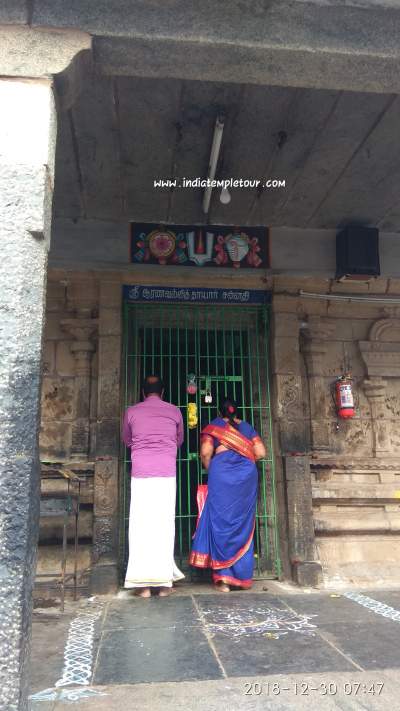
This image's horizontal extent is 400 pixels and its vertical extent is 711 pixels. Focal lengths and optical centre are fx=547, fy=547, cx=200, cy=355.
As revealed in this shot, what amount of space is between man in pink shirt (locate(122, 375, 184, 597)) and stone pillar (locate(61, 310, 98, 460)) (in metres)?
0.54

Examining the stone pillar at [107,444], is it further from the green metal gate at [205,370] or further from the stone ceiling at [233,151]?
the stone ceiling at [233,151]

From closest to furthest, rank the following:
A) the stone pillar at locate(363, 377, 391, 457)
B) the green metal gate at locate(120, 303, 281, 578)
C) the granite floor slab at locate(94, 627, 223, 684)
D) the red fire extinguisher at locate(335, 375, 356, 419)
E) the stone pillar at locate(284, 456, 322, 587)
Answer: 1. the granite floor slab at locate(94, 627, 223, 684)
2. the stone pillar at locate(284, 456, 322, 587)
3. the green metal gate at locate(120, 303, 281, 578)
4. the red fire extinguisher at locate(335, 375, 356, 419)
5. the stone pillar at locate(363, 377, 391, 457)

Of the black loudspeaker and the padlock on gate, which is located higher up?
the black loudspeaker

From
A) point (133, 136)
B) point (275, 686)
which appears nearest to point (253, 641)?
point (275, 686)

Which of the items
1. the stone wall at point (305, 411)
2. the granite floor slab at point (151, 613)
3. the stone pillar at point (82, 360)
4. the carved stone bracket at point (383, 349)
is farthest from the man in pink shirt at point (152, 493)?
the carved stone bracket at point (383, 349)

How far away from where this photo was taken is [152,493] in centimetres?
464

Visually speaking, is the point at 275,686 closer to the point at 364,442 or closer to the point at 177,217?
the point at 364,442

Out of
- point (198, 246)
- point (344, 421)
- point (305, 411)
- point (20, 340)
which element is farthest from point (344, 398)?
point (20, 340)

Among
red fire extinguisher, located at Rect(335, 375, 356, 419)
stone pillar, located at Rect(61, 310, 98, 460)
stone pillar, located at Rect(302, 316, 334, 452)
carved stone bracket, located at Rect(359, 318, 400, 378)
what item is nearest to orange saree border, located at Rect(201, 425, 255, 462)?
stone pillar, located at Rect(302, 316, 334, 452)

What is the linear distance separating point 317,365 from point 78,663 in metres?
3.74

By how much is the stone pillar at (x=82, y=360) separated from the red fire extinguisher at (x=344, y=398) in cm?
251

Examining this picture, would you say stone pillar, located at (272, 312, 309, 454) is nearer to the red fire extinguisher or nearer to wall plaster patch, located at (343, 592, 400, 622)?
the red fire extinguisher

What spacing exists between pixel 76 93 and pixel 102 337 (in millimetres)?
2743

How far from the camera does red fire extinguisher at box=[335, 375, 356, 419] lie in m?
5.51
